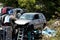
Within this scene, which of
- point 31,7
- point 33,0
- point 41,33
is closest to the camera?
point 41,33

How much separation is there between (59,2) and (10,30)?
14.7m

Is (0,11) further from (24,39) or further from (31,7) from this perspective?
(24,39)

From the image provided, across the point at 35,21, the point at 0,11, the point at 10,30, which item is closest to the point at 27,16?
the point at 35,21

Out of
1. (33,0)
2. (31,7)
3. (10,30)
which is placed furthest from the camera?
(31,7)

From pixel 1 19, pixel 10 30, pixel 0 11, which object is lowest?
pixel 0 11

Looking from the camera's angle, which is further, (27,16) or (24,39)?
(27,16)

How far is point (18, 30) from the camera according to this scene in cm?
1535

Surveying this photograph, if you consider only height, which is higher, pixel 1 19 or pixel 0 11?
pixel 1 19

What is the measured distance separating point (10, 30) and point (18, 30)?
63 centimetres

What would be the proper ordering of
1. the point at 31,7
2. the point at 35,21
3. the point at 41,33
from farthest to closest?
the point at 31,7
the point at 35,21
the point at 41,33

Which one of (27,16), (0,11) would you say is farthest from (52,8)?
(27,16)

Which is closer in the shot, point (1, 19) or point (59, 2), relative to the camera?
point (1, 19)

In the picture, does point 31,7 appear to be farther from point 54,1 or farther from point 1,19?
point 1,19

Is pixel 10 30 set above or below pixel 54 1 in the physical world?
above
